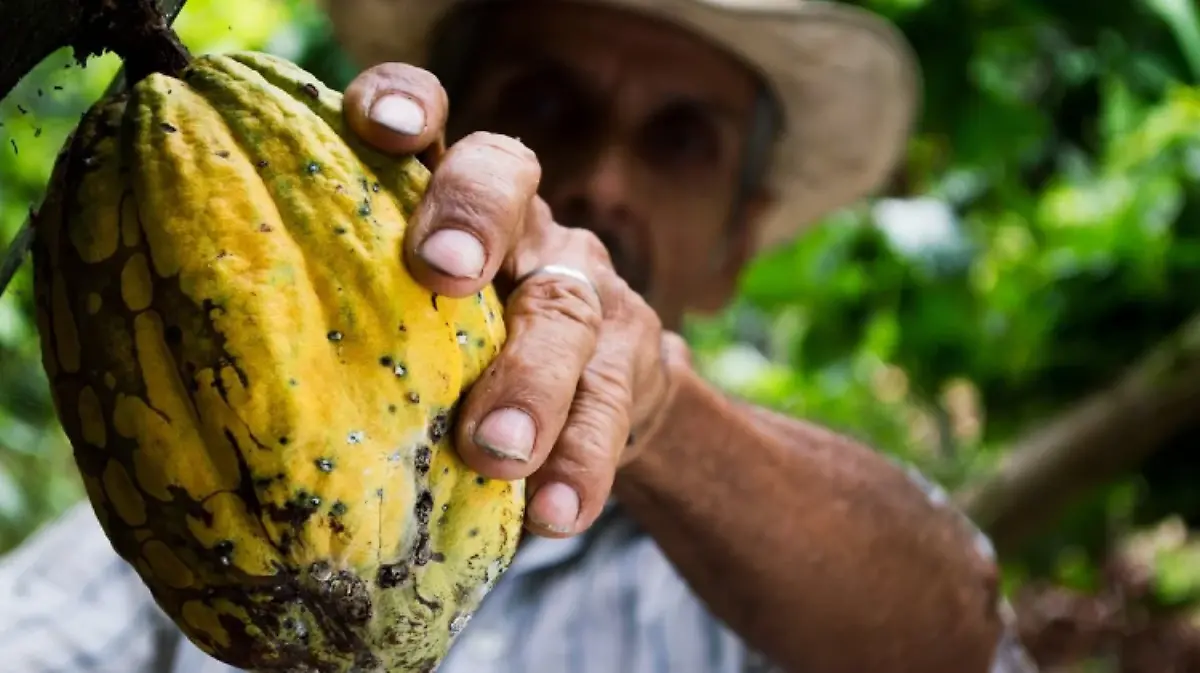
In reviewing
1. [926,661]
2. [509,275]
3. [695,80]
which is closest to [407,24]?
[695,80]

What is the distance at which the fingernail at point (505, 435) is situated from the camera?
525 millimetres

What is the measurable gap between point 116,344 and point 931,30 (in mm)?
1636

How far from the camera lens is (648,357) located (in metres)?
0.75

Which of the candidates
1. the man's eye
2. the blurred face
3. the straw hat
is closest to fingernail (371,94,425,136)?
the blurred face

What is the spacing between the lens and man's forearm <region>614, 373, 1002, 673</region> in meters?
0.99

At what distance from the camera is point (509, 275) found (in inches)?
26.1

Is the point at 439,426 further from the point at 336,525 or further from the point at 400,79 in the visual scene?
the point at 400,79

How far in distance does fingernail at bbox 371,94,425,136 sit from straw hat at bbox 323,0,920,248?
0.81m

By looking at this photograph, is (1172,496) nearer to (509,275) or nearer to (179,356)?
(509,275)

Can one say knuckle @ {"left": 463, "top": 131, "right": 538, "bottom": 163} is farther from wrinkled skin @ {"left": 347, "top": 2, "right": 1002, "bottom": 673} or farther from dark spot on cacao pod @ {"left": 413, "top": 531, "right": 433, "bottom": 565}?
dark spot on cacao pod @ {"left": 413, "top": 531, "right": 433, "bottom": 565}

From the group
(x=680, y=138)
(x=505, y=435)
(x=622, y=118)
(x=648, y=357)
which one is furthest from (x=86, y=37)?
(x=680, y=138)

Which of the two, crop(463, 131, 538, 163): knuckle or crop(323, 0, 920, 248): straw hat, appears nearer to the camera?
crop(463, 131, 538, 163): knuckle

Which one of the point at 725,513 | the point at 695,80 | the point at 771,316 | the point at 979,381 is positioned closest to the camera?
the point at 725,513

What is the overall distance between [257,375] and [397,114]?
0.49 feet
